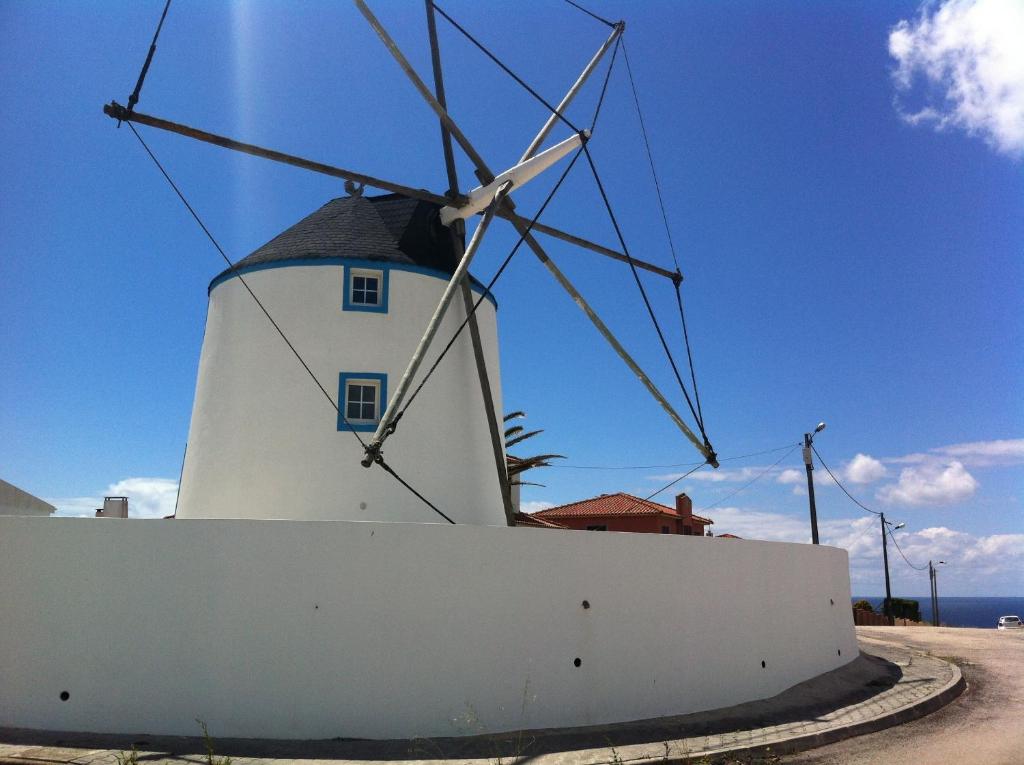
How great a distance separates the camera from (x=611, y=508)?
3142 centimetres

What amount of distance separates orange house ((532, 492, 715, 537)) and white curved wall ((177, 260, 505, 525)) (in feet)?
56.9

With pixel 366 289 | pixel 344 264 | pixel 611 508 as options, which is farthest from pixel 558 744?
pixel 611 508

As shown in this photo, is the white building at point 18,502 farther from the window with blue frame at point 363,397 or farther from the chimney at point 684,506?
the chimney at point 684,506

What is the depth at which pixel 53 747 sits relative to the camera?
8.34m

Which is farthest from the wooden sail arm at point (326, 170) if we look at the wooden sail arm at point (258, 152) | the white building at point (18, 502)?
the white building at point (18, 502)

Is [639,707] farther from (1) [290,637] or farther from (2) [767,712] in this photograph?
(1) [290,637]

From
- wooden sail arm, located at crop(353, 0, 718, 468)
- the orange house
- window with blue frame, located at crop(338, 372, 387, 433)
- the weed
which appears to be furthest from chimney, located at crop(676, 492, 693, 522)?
the weed

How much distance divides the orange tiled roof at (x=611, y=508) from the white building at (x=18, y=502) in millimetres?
17369

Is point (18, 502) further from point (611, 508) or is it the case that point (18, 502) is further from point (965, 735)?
point (965, 735)

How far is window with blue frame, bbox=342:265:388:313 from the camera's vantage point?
43.0 feet

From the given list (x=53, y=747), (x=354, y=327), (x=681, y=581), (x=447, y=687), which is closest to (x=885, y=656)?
(x=681, y=581)

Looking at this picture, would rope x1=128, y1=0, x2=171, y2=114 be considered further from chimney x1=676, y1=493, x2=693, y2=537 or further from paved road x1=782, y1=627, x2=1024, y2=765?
chimney x1=676, y1=493, x2=693, y2=537

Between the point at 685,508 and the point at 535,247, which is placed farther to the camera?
the point at 685,508

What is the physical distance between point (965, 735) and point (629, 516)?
20.0 m
